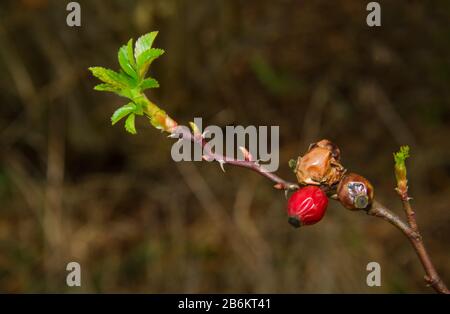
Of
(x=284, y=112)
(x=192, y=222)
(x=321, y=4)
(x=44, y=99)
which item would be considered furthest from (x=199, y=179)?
(x=321, y=4)

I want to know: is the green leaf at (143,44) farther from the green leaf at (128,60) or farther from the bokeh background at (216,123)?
the bokeh background at (216,123)

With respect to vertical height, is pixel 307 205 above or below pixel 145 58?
below

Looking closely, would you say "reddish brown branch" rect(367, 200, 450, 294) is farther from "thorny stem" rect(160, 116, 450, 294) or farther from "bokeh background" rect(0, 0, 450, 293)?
"bokeh background" rect(0, 0, 450, 293)

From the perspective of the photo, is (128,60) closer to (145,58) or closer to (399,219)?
(145,58)

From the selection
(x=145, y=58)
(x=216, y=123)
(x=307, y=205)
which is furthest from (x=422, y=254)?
(x=216, y=123)

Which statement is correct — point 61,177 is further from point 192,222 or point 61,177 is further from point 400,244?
point 400,244

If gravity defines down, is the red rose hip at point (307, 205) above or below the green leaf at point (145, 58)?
below

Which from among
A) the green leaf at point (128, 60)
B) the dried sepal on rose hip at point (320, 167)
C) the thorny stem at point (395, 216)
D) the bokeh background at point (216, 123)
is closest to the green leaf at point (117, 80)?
the green leaf at point (128, 60)
